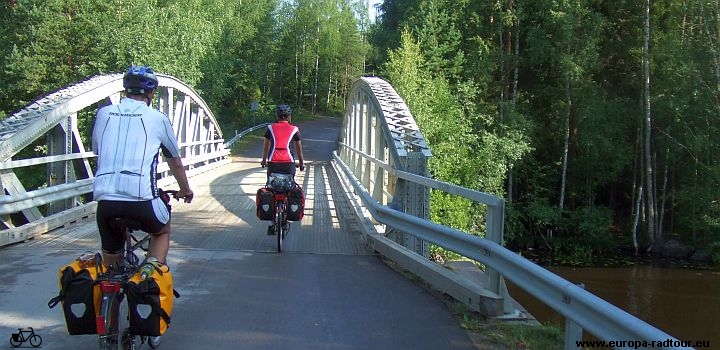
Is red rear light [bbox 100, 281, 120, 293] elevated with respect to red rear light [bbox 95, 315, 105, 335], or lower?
elevated

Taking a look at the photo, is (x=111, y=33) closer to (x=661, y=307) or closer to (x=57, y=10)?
(x=57, y=10)

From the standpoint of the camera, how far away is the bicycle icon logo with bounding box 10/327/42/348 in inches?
163

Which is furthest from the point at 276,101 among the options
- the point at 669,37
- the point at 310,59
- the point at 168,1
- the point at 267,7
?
the point at 669,37

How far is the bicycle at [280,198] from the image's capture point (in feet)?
25.9

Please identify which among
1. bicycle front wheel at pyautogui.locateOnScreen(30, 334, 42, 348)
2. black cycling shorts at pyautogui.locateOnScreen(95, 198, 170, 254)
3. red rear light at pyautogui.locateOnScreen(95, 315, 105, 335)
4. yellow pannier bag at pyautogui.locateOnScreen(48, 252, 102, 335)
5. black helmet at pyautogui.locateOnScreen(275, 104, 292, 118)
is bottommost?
bicycle front wheel at pyautogui.locateOnScreen(30, 334, 42, 348)

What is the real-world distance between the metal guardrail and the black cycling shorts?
2239 mm

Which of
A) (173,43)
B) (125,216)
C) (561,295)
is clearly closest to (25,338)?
(125,216)

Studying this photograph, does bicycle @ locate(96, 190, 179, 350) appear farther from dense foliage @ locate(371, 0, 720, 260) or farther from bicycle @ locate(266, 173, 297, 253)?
dense foliage @ locate(371, 0, 720, 260)

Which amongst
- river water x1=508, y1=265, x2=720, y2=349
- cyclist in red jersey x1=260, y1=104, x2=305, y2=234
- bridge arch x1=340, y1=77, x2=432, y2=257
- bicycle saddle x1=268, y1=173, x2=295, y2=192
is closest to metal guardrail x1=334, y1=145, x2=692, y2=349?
bridge arch x1=340, y1=77, x2=432, y2=257

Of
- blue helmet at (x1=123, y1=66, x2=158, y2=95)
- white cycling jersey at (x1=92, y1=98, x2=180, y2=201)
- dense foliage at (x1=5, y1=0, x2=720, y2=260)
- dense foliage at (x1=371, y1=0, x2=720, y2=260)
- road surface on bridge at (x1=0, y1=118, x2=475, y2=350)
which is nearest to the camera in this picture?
white cycling jersey at (x1=92, y1=98, x2=180, y2=201)

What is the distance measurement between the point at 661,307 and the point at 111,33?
23775 mm

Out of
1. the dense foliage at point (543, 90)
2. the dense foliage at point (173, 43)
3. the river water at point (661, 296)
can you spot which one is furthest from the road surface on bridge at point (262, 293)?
the dense foliage at point (173, 43)

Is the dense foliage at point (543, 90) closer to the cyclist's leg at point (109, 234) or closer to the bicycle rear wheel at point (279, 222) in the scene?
the bicycle rear wheel at point (279, 222)

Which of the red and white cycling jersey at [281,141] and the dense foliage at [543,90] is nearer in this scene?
the red and white cycling jersey at [281,141]
